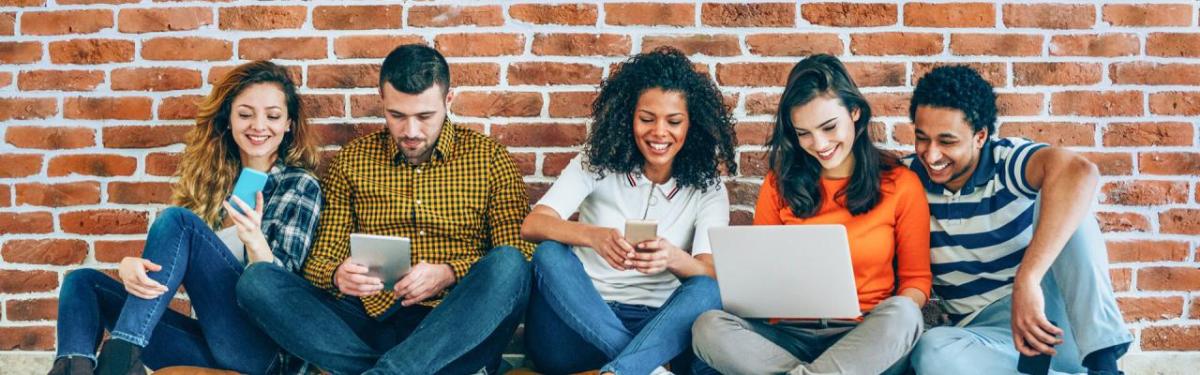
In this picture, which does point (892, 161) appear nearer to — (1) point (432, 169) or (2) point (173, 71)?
(1) point (432, 169)

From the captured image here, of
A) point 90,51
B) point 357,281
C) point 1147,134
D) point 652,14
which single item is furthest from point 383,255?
point 1147,134

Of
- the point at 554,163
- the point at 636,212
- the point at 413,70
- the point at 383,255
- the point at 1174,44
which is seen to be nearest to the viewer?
the point at 383,255

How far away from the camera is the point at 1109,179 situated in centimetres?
275

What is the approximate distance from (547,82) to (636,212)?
0.49 metres

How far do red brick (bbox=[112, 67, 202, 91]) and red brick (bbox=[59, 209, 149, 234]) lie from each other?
1.26 feet

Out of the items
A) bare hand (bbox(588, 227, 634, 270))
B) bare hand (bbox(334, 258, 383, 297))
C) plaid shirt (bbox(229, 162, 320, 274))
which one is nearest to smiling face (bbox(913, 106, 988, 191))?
bare hand (bbox(588, 227, 634, 270))

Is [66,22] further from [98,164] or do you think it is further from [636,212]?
[636,212]

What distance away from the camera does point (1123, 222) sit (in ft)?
Answer: 9.06

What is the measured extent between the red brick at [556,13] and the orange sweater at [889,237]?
2.89ft

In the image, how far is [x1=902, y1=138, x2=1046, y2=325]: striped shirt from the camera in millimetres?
2305

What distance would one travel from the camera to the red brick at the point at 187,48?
2.85 meters

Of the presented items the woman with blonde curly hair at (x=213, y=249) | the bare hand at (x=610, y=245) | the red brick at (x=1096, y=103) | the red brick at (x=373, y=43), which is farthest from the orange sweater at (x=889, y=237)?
the woman with blonde curly hair at (x=213, y=249)

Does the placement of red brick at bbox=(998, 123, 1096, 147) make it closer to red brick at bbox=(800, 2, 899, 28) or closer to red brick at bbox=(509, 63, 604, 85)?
red brick at bbox=(800, 2, 899, 28)

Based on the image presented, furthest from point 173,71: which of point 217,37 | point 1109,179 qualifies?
point 1109,179
